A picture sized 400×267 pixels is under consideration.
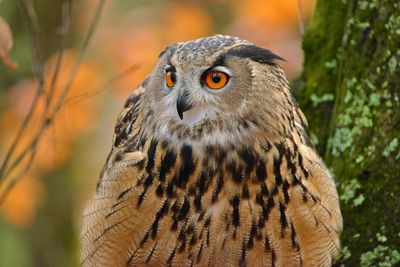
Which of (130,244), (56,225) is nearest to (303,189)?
(130,244)

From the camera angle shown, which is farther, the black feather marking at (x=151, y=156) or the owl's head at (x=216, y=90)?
the black feather marking at (x=151, y=156)

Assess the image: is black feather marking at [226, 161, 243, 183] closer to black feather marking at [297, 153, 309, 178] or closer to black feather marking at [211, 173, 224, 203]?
black feather marking at [211, 173, 224, 203]

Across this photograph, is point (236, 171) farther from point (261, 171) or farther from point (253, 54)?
point (253, 54)

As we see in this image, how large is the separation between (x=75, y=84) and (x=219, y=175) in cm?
375

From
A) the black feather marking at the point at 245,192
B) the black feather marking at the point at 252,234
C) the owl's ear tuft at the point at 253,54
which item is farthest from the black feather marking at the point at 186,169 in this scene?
the owl's ear tuft at the point at 253,54

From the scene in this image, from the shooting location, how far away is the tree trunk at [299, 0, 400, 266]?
11.9 ft

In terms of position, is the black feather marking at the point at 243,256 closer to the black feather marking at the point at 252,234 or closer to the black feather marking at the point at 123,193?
the black feather marking at the point at 252,234

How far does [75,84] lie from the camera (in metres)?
6.98

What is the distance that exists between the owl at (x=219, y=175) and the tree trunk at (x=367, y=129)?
197 mm

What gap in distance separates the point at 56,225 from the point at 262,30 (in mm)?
2429

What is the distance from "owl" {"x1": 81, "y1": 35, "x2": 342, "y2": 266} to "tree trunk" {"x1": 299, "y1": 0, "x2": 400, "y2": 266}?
197 millimetres

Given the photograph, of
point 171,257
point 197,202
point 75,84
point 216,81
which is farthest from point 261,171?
point 75,84

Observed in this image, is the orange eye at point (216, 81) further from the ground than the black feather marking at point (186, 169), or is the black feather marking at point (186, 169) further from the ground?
the orange eye at point (216, 81)

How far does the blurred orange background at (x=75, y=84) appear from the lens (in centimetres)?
688
